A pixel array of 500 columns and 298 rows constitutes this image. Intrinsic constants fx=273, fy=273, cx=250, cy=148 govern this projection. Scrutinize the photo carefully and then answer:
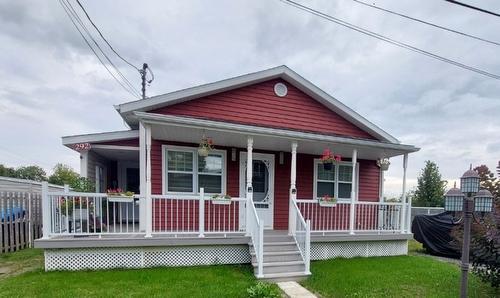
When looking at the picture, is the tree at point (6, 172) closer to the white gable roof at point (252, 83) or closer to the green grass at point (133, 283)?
the white gable roof at point (252, 83)

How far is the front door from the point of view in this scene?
7800mm

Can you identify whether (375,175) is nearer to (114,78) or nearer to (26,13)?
(26,13)

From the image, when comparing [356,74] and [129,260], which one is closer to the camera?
[129,260]

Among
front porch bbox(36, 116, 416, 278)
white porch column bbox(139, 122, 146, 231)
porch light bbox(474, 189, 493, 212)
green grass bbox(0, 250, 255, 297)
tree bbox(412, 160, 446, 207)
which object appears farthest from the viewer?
tree bbox(412, 160, 446, 207)

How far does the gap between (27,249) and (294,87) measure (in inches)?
346

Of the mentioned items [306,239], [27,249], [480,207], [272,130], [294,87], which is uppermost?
[294,87]

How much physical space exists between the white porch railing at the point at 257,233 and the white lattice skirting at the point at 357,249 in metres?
1.78

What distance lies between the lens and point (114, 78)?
516 inches

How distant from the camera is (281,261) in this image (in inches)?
223

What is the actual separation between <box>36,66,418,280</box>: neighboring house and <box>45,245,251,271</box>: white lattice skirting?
0.07ft

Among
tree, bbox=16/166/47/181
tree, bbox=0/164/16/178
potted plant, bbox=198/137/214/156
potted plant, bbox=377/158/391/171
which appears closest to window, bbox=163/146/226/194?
potted plant, bbox=198/137/214/156

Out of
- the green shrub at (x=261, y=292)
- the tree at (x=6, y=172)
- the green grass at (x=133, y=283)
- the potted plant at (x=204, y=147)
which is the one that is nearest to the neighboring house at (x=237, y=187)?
the potted plant at (x=204, y=147)

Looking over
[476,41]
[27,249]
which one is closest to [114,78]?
[27,249]

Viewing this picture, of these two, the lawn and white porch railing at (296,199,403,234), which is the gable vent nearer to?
white porch railing at (296,199,403,234)
